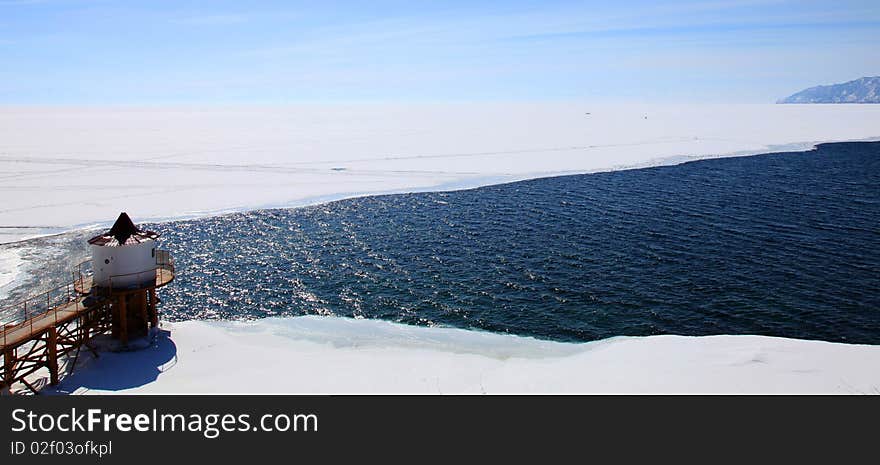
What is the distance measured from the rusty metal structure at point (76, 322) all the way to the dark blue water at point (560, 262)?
1.87 metres

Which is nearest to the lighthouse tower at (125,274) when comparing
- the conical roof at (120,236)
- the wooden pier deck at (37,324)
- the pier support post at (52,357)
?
the conical roof at (120,236)

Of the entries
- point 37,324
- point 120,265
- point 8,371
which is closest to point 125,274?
point 120,265

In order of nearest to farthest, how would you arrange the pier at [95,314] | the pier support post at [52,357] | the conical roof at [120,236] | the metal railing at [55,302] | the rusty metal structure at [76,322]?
1. the rusty metal structure at [76,322]
2. the pier support post at [52,357]
3. the pier at [95,314]
4. the metal railing at [55,302]
5. the conical roof at [120,236]

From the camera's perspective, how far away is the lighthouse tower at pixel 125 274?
535 inches

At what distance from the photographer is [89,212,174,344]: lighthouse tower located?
13602mm

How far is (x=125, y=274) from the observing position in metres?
13.8

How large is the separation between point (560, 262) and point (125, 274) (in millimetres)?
13116

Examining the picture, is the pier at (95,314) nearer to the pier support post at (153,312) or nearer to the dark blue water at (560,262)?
the pier support post at (153,312)

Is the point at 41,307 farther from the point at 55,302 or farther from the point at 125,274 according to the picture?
the point at 125,274
